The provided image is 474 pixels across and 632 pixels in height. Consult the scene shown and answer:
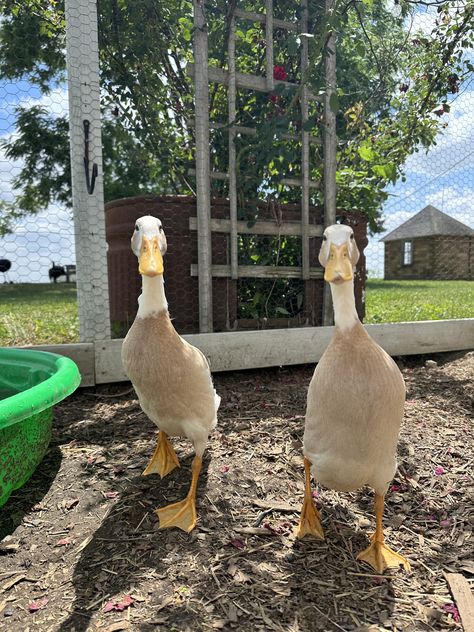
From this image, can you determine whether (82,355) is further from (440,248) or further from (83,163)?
(440,248)

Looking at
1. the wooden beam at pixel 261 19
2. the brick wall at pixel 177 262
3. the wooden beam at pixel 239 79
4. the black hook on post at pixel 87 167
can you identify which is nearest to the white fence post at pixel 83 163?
the black hook on post at pixel 87 167

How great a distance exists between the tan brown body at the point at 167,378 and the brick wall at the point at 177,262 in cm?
159

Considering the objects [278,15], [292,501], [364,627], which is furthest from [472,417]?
[278,15]

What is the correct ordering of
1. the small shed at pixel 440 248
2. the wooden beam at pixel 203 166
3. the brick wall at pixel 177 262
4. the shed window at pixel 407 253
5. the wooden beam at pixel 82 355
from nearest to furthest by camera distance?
the wooden beam at pixel 82 355
the wooden beam at pixel 203 166
the brick wall at pixel 177 262
the small shed at pixel 440 248
the shed window at pixel 407 253

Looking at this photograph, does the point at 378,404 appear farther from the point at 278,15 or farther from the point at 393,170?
the point at 278,15

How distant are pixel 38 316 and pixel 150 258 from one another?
13.4 feet

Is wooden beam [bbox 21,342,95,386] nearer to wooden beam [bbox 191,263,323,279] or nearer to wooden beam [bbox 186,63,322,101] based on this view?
wooden beam [bbox 191,263,323,279]

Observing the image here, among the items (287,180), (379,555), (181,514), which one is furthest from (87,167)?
(379,555)

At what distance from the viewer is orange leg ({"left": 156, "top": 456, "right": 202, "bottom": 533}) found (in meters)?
1.65

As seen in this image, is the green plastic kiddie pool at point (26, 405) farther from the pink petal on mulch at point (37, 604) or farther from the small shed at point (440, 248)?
the small shed at point (440, 248)

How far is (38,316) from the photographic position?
525 centimetres

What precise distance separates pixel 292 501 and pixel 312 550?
295 mm

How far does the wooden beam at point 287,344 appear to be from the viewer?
2.99 meters

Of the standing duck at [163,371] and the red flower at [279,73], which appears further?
the red flower at [279,73]
